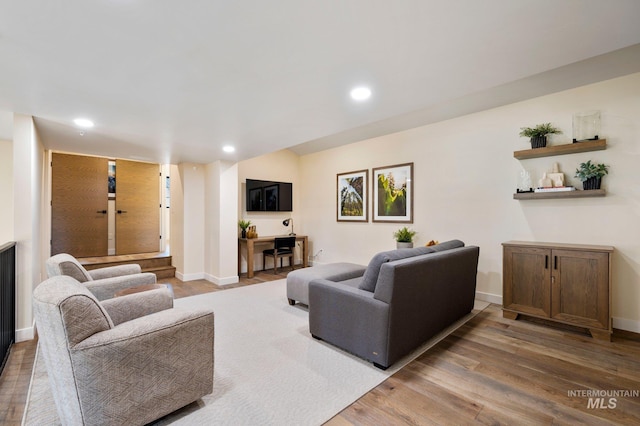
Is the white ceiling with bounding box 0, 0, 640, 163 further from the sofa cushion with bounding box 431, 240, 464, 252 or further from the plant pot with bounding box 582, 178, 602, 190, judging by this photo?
the sofa cushion with bounding box 431, 240, 464, 252

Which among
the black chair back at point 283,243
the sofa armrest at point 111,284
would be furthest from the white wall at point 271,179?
the sofa armrest at point 111,284

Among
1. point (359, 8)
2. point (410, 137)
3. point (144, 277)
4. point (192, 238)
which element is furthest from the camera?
point (192, 238)

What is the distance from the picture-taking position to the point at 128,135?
343cm

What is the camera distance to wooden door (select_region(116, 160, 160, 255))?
5.97 metres

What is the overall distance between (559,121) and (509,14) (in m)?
2.71

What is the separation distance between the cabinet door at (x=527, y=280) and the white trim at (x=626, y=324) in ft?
2.27

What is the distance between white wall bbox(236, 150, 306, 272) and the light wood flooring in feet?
12.4

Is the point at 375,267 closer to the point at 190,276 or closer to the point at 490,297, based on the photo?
the point at 490,297

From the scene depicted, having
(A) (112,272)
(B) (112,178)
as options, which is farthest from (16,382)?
(B) (112,178)

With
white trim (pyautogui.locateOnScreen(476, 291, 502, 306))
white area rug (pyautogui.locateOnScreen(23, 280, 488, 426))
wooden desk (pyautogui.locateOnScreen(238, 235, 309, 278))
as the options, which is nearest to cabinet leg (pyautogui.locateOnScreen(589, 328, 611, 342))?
white trim (pyautogui.locateOnScreen(476, 291, 502, 306))

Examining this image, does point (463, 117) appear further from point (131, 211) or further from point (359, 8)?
point (131, 211)

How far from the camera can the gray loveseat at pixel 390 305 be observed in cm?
217

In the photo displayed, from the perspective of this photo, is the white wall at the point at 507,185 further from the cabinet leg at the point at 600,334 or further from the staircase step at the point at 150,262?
the staircase step at the point at 150,262

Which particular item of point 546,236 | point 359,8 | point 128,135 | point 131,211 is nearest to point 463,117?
point 546,236
